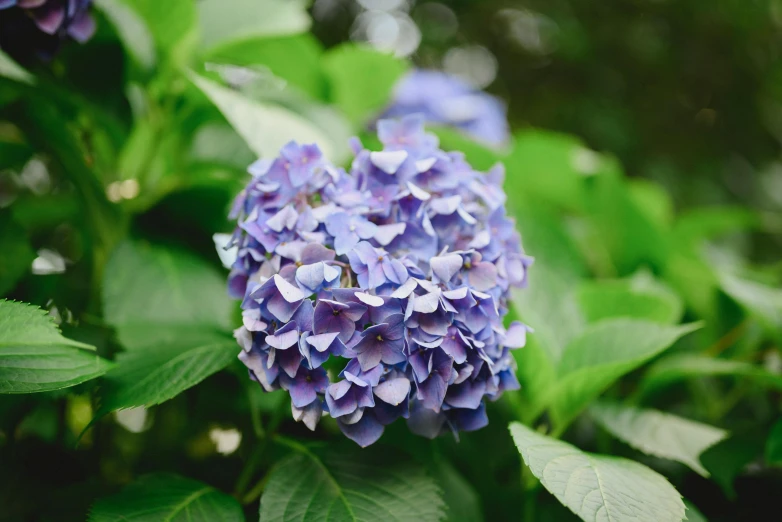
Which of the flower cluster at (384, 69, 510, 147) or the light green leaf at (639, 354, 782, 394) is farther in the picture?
the flower cluster at (384, 69, 510, 147)

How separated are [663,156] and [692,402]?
1.41 m

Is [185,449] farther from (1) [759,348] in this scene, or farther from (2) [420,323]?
(1) [759,348]

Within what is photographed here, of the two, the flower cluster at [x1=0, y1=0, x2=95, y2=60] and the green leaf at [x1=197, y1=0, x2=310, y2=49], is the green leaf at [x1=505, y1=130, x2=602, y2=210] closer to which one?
the green leaf at [x1=197, y1=0, x2=310, y2=49]

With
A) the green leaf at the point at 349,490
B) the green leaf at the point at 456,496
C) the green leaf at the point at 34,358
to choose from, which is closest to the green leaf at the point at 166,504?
the green leaf at the point at 349,490

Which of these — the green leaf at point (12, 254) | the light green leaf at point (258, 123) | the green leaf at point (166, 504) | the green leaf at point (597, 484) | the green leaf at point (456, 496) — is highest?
the light green leaf at point (258, 123)

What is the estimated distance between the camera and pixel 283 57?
1.09 metres

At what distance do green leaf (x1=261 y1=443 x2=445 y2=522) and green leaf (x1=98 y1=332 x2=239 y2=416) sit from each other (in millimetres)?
156

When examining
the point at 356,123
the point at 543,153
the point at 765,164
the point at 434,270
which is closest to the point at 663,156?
the point at 765,164

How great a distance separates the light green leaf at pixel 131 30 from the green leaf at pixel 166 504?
2.12 feet

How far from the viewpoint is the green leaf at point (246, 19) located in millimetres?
1012

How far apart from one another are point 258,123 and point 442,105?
0.72 metres

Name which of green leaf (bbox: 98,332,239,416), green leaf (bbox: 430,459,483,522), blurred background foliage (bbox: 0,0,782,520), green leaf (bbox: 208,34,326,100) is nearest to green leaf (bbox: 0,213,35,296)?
blurred background foliage (bbox: 0,0,782,520)

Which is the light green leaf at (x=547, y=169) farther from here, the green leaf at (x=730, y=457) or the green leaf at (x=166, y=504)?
the green leaf at (x=166, y=504)

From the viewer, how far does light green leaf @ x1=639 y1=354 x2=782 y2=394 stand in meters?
0.87
